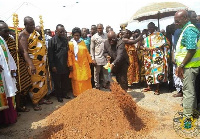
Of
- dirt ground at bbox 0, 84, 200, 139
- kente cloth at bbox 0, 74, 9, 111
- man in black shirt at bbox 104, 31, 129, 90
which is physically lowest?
dirt ground at bbox 0, 84, 200, 139

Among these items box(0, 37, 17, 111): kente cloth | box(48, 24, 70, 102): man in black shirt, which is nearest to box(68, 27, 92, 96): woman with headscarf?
box(48, 24, 70, 102): man in black shirt

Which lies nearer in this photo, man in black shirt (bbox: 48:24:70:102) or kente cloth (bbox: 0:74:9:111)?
kente cloth (bbox: 0:74:9:111)

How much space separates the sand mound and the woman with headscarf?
140 centimetres

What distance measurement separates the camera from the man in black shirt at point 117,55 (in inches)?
168

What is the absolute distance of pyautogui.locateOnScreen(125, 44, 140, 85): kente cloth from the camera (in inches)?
226

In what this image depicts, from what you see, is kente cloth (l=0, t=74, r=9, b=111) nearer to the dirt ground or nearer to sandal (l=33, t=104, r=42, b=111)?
the dirt ground

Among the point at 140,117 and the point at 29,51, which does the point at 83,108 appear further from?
the point at 29,51

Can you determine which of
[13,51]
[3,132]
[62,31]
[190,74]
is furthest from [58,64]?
[190,74]

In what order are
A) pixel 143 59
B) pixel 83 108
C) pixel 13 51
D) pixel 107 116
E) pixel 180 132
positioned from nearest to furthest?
pixel 180 132
pixel 107 116
pixel 83 108
pixel 13 51
pixel 143 59

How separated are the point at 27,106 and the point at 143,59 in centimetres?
345

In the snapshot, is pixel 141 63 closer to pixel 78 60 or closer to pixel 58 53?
pixel 78 60

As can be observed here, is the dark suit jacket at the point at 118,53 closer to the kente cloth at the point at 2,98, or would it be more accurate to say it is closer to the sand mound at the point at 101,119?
the sand mound at the point at 101,119

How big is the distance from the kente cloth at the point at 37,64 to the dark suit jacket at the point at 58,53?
0.26 m

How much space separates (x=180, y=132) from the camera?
123 inches
